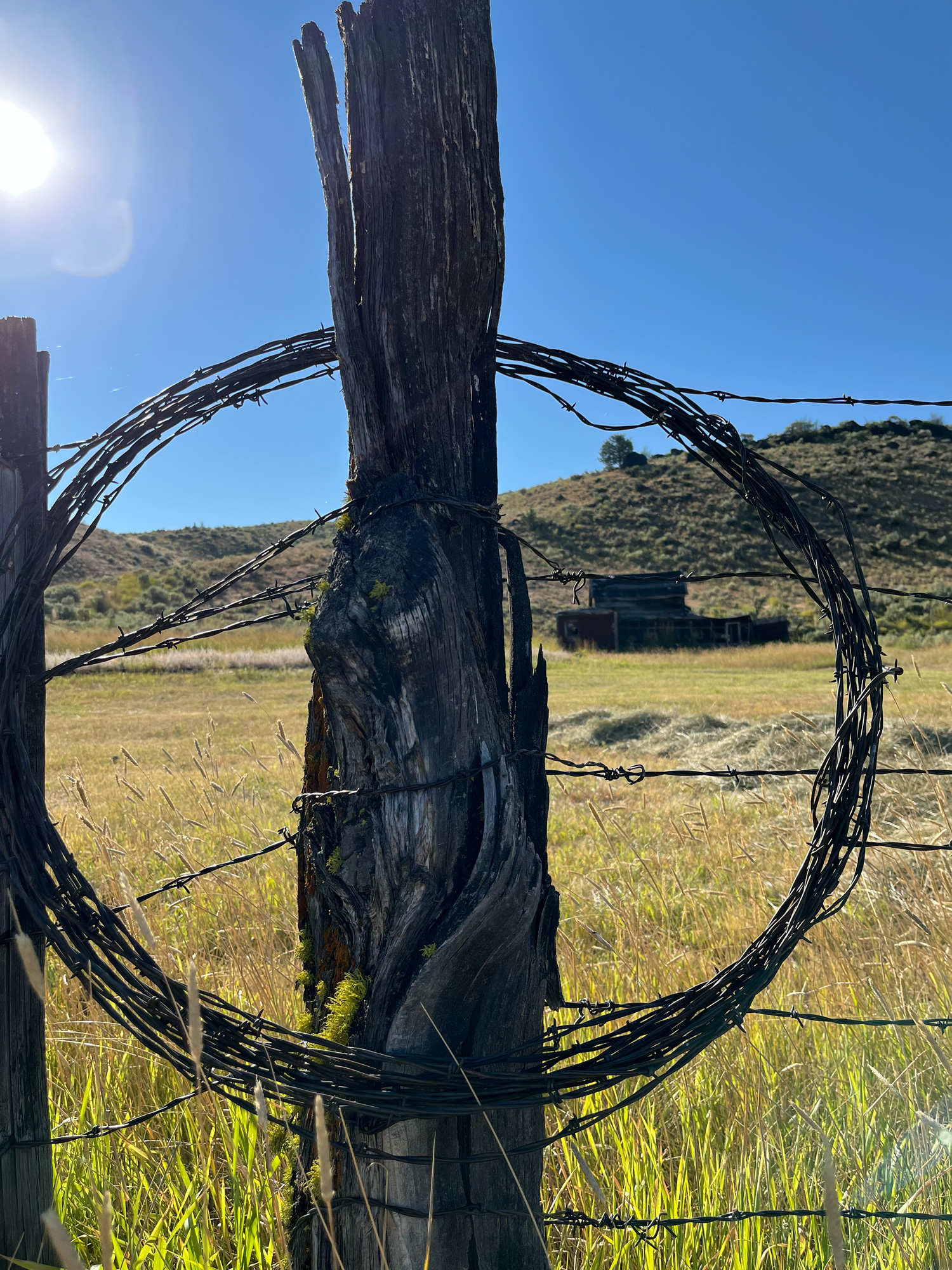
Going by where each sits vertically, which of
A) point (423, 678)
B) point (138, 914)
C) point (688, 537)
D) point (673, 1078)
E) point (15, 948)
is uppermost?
point (688, 537)

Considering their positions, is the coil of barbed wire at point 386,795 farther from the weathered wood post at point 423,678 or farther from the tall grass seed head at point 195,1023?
the tall grass seed head at point 195,1023

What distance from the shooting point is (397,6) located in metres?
1.64

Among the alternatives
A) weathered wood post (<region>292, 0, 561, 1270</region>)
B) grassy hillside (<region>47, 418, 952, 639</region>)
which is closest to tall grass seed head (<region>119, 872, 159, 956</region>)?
weathered wood post (<region>292, 0, 561, 1270</region>)

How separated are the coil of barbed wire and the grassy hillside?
3406 cm

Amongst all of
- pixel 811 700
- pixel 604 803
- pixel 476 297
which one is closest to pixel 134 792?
pixel 476 297

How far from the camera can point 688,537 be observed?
61062 mm

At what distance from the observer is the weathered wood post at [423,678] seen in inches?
60.2

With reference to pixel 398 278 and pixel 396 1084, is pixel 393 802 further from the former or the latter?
pixel 398 278

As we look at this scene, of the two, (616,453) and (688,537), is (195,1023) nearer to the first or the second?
(688,537)

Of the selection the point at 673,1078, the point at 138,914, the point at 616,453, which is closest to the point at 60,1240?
the point at 138,914

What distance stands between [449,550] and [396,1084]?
1.02m

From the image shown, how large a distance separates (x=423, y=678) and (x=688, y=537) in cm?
6216

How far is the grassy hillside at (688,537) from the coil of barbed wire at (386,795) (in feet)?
112

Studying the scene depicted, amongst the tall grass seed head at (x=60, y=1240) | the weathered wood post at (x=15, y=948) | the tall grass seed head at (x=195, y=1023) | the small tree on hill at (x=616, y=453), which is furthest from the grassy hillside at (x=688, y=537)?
the tall grass seed head at (x=60, y=1240)
